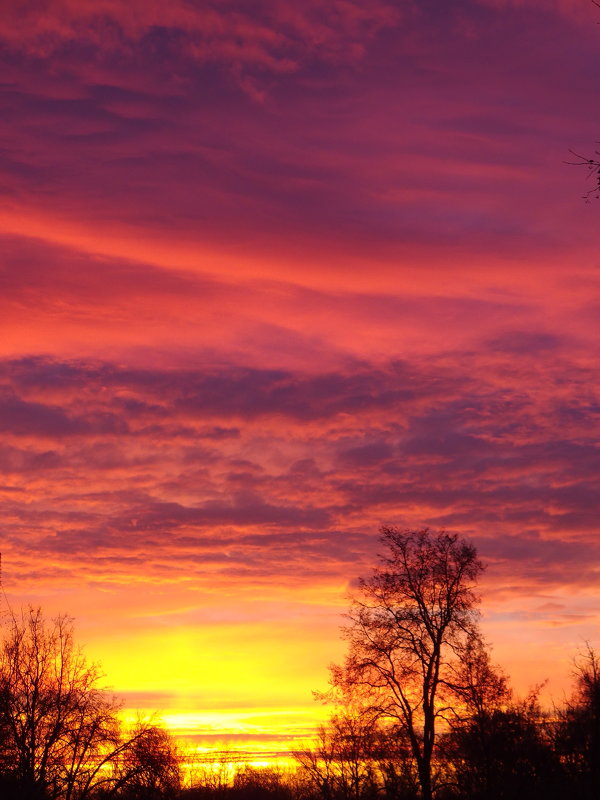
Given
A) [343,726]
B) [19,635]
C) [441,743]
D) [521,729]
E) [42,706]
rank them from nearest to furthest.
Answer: [441,743] → [343,726] → [42,706] → [19,635] → [521,729]

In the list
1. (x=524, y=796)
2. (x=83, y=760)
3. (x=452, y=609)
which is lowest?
(x=524, y=796)

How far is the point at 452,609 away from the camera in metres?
53.3

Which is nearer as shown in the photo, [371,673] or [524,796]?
[371,673]

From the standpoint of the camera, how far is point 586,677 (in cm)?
7919

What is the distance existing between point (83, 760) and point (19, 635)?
12.2 metres

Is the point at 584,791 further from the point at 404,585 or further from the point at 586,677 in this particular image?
the point at 404,585

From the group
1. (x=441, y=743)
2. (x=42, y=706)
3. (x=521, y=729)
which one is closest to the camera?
(x=441, y=743)

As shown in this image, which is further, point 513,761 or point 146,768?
point 513,761

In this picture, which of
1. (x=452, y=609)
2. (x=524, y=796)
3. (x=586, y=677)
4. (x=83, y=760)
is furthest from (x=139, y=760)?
(x=586, y=677)

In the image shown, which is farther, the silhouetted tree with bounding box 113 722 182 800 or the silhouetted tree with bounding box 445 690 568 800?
the silhouetted tree with bounding box 445 690 568 800

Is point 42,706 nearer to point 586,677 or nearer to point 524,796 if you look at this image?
point 524,796

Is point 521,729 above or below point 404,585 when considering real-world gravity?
below

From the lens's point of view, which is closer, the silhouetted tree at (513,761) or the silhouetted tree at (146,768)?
the silhouetted tree at (146,768)

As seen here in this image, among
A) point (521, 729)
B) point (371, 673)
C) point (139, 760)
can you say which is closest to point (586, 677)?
point (521, 729)
